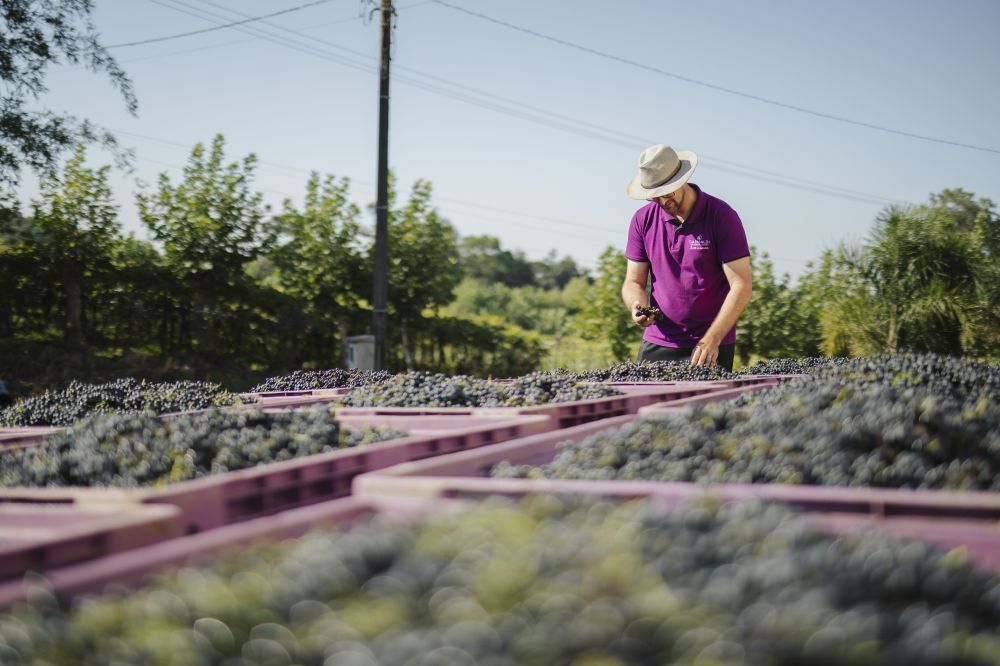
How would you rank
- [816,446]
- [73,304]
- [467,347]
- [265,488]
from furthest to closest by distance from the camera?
1. [467,347]
2. [73,304]
3. [816,446]
4. [265,488]

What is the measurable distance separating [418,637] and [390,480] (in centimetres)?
74

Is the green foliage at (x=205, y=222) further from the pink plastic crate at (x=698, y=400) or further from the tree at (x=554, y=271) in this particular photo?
the tree at (x=554, y=271)

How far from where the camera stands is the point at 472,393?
3793mm

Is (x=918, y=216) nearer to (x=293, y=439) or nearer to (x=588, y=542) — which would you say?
(x=293, y=439)

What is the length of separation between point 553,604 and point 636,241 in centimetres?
512

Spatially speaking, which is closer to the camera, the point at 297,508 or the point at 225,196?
the point at 297,508

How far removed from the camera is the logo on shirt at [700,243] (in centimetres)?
551

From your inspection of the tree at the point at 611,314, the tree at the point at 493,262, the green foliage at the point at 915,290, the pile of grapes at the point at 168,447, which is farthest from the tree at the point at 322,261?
the tree at the point at 493,262

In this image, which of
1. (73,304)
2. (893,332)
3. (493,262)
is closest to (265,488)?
(893,332)

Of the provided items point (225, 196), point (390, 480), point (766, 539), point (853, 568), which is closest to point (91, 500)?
point (390, 480)

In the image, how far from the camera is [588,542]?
1225 mm

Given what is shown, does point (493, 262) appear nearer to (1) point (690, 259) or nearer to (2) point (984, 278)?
(2) point (984, 278)

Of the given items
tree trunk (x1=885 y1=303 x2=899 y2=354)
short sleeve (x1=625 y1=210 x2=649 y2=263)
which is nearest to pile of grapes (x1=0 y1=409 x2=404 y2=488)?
short sleeve (x1=625 y1=210 x2=649 y2=263)

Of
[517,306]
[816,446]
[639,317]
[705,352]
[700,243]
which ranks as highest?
[517,306]
